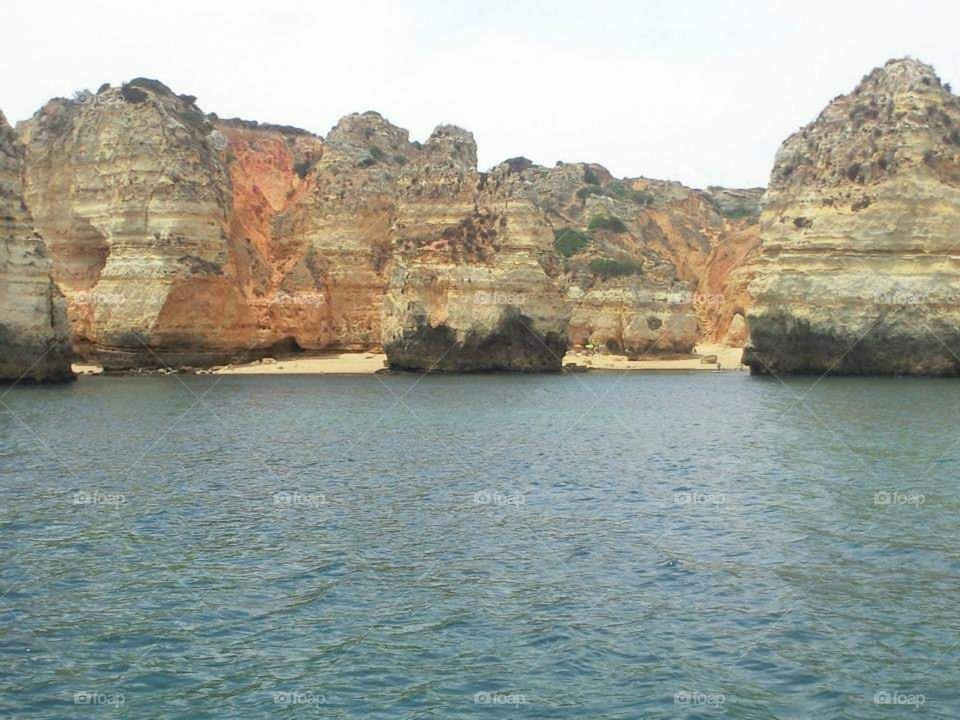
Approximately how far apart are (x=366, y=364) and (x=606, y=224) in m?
45.1

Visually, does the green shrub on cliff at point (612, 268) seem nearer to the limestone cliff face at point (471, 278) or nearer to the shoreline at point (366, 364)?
the shoreline at point (366, 364)

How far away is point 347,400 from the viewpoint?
142 ft

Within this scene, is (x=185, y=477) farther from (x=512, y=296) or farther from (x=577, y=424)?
(x=512, y=296)

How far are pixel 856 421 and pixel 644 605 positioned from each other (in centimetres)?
2230

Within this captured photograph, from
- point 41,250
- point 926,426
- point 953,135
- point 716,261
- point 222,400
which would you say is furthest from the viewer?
point 716,261

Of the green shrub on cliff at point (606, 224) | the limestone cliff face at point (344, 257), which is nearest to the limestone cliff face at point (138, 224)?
the limestone cliff face at point (344, 257)

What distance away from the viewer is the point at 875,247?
167 ft

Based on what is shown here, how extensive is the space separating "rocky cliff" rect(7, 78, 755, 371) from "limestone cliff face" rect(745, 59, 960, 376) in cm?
1360

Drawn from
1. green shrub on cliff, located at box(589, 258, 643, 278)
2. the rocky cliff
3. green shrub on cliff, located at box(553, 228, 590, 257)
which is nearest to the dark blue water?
the rocky cliff

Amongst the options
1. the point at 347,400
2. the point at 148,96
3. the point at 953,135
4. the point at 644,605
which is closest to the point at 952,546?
the point at 644,605

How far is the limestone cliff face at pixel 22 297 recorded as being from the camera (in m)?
45.7

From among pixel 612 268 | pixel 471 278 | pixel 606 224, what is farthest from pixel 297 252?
pixel 606 224

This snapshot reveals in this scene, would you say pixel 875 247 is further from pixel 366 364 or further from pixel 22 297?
pixel 22 297

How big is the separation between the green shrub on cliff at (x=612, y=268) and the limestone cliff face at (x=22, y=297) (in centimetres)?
4452
